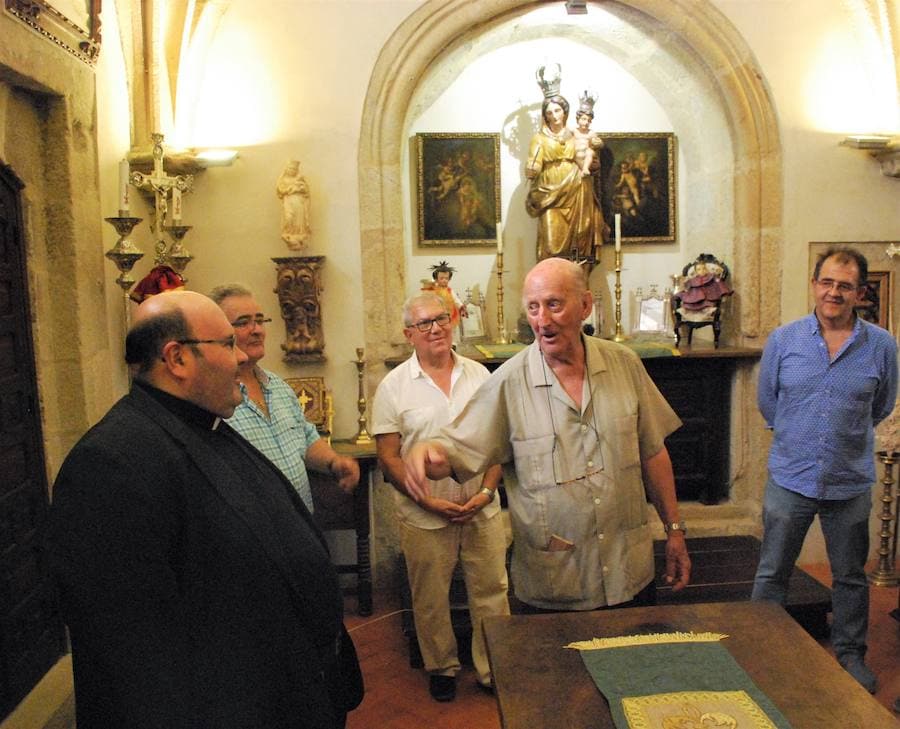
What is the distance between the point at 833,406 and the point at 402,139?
290 centimetres

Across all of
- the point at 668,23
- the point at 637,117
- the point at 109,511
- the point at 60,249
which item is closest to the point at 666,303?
the point at 637,117

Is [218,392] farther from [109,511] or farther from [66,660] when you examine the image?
[66,660]

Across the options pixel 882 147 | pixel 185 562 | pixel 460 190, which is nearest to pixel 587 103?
pixel 460 190

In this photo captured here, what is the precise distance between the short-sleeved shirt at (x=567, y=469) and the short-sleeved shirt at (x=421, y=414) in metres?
0.71

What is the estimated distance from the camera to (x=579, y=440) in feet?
7.59

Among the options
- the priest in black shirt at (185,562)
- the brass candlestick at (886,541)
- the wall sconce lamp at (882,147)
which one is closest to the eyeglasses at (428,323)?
the priest in black shirt at (185,562)

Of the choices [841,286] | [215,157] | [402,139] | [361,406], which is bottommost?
[361,406]

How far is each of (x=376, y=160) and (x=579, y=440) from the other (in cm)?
281

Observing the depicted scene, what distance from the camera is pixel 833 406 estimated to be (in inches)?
122

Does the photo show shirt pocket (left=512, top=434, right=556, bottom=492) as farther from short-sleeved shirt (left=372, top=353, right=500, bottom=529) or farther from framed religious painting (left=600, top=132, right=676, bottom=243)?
framed religious painting (left=600, top=132, right=676, bottom=243)

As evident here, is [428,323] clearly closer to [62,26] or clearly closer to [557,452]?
[557,452]

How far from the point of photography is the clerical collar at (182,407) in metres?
1.63

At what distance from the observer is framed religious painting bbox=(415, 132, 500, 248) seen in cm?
527

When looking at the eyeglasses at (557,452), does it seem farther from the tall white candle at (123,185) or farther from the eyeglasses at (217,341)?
the tall white candle at (123,185)
